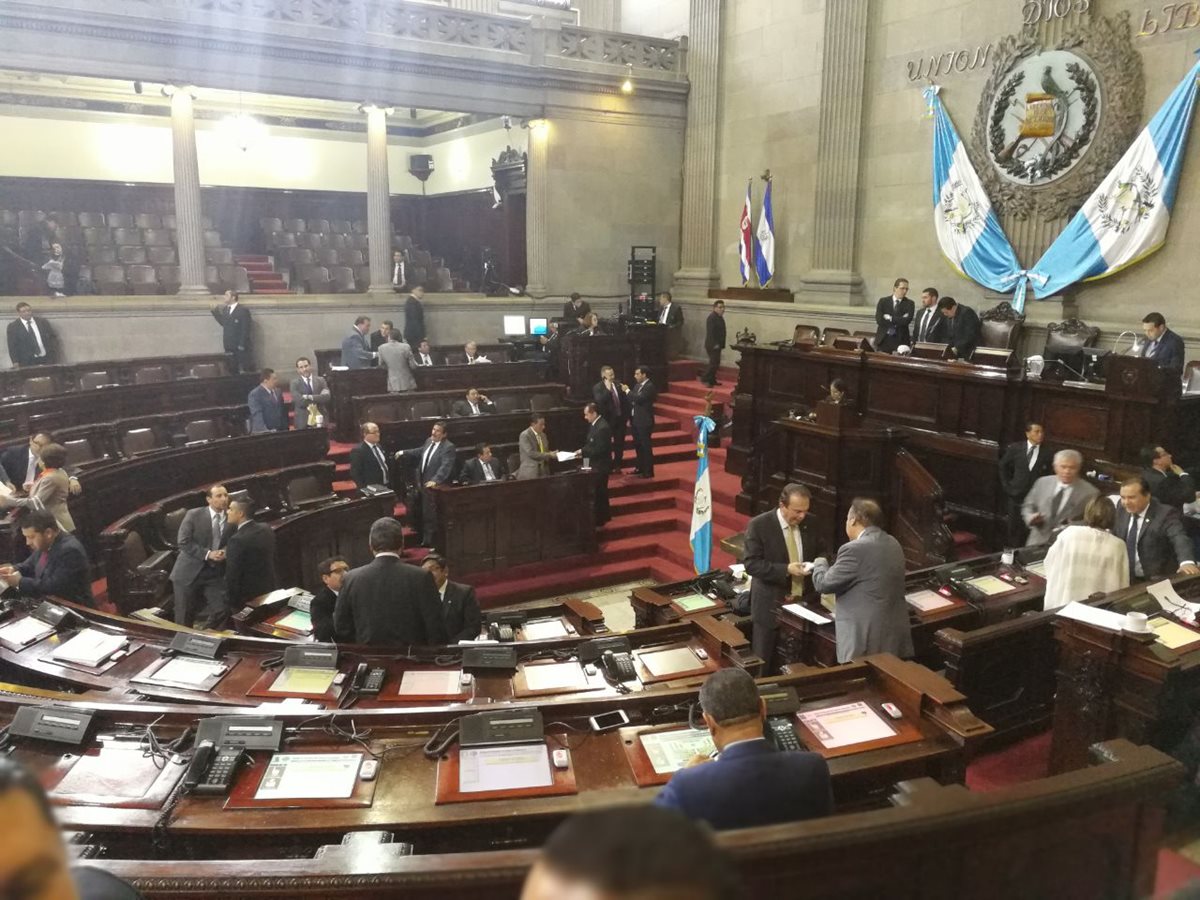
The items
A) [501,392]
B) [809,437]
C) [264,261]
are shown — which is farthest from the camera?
[264,261]

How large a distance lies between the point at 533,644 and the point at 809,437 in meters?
5.27

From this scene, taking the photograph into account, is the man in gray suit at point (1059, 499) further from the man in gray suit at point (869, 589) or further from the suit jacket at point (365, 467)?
the suit jacket at point (365, 467)

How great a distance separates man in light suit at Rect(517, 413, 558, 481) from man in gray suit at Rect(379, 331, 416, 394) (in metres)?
3.06

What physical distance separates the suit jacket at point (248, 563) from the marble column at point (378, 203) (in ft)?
30.5

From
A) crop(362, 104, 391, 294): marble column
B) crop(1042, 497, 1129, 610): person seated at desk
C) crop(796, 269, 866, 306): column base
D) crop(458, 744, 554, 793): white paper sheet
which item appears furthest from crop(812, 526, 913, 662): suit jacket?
crop(362, 104, 391, 294): marble column

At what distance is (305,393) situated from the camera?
1127cm

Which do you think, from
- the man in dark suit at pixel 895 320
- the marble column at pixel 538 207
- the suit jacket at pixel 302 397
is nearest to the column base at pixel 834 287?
the man in dark suit at pixel 895 320

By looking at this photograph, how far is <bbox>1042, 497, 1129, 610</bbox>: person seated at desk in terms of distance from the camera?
16.1 ft

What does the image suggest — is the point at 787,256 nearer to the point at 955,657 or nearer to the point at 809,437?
the point at 809,437

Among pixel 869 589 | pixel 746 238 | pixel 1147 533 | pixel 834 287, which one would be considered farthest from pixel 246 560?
pixel 746 238

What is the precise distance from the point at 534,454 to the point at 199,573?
3879 mm

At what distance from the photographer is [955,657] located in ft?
14.9

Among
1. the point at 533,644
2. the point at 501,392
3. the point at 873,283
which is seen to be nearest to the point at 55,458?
the point at 533,644

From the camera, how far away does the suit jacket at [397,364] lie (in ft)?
39.2
